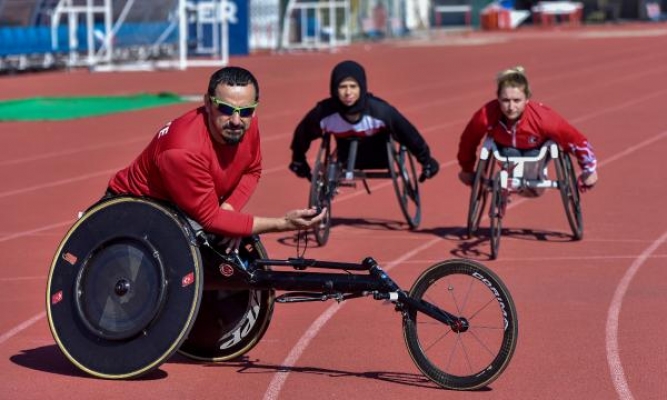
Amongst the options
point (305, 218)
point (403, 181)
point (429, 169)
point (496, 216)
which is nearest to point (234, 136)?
point (305, 218)

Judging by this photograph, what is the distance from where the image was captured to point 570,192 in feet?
40.2

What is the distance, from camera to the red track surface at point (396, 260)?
24.4 feet

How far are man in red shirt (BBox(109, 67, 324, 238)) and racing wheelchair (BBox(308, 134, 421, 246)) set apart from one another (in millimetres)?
4943

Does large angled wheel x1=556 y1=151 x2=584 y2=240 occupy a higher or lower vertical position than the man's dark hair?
lower

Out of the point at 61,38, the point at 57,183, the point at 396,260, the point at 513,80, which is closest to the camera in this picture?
the point at 396,260

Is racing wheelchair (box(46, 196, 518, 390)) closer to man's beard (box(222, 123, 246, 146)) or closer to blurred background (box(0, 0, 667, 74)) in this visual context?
man's beard (box(222, 123, 246, 146))

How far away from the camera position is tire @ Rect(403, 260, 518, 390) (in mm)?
7109

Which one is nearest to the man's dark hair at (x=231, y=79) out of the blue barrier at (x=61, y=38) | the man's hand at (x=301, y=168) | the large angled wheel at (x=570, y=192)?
the large angled wheel at (x=570, y=192)

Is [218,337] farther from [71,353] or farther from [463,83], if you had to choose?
[463,83]

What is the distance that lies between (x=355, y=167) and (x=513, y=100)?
72.1 inches

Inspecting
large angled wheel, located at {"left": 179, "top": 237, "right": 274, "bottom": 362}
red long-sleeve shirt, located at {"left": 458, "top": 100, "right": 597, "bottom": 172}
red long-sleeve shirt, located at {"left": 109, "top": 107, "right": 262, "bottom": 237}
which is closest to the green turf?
red long-sleeve shirt, located at {"left": 458, "top": 100, "right": 597, "bottom": 172}

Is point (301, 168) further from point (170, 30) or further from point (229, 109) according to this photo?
point (170, 30)

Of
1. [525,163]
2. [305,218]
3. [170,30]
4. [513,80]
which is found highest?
[170,30]

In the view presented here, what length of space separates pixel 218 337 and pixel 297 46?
1644 inches
